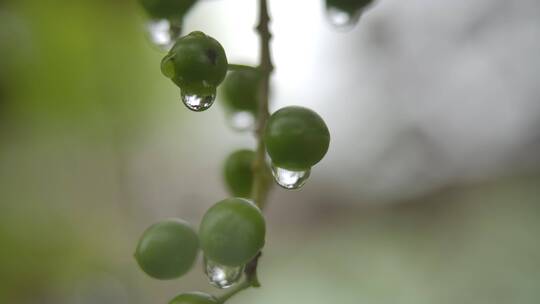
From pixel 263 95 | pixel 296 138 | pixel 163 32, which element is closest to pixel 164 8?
pixel 163 32

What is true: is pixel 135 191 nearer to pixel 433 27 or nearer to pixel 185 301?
pixel 433 27

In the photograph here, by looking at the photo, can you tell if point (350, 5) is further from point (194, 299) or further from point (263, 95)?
point (194, 299)

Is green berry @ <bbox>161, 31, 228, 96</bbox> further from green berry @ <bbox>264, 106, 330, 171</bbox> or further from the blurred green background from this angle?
the blurred green background

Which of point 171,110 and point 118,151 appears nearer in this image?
point 118,151

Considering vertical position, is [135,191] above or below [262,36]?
below

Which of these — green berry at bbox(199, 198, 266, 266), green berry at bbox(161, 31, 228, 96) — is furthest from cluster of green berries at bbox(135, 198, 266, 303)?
green berry at bbox(161, 31, 228, 96)

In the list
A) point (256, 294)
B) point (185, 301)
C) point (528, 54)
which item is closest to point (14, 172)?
point (256, 294)
